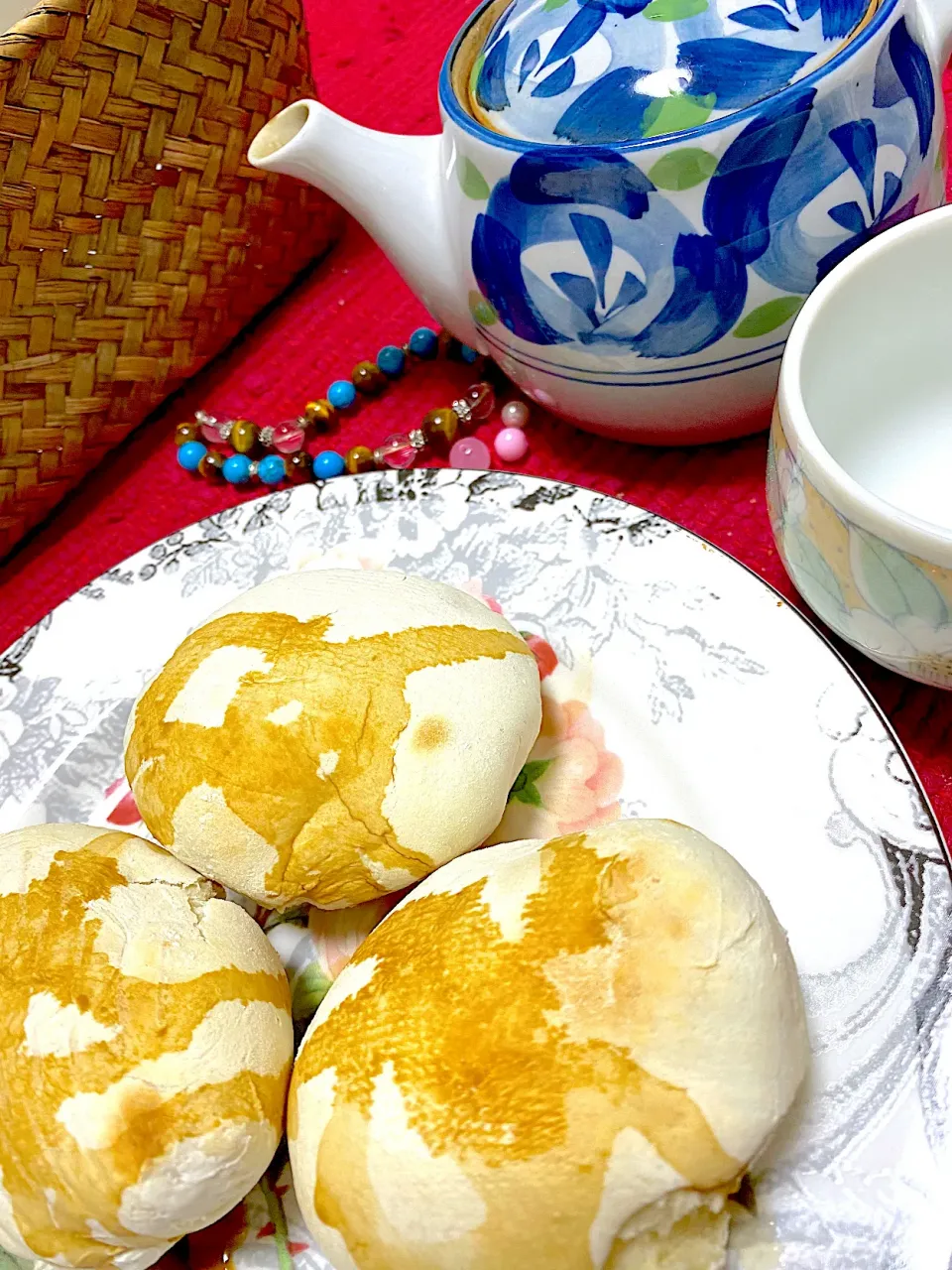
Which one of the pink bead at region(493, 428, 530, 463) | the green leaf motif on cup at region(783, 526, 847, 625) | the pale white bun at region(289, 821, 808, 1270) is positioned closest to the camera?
the pale white bun at region(289, 821, 808, 1270)

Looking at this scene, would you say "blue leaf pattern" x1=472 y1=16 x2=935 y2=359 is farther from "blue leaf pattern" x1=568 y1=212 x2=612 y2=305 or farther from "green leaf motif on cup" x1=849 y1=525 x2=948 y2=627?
"green leaf motif on cup" x1=849 y1=525 x2=948 y2=627

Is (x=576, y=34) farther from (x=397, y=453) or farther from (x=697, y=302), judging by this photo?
(x=397, y=453)

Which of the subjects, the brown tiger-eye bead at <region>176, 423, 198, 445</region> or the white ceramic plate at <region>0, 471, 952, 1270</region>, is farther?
the brown tiger-eye bead at <region>176, 423, 198, 445</region>

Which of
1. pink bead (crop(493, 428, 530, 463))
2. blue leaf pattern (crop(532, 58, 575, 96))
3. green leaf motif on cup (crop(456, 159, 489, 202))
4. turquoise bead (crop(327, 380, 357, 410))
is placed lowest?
pink bead (crop(493, 428, 530, 463))

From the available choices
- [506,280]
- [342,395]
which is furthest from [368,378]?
[506,280]

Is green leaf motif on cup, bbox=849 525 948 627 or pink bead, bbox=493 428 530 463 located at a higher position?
green leaf motif on cup, bbox=849 525 948 627

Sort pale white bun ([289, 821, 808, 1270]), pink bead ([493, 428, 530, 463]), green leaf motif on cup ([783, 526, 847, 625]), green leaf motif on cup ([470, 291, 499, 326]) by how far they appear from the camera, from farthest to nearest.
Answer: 1. pink bead ([493, 428, 530, 463])
2. green leaf motif on cup ([470, 291, 499, 326])
3. green leaf motif on cup ([783, 526, 847, 625])
4. pale white bun ([289, 821, 808, 1270])

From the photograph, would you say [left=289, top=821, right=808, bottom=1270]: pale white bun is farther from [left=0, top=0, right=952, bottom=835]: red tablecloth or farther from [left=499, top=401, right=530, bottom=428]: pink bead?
[left=499, top=401, right=530, bottom=428]: pink bead

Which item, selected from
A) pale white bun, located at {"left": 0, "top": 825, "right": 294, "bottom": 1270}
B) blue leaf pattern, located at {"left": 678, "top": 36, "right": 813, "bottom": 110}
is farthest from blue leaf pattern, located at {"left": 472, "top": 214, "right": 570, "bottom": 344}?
pale white bun, located at {"left": 0, "top": 825, "right": 294, "bottom": 1270}
